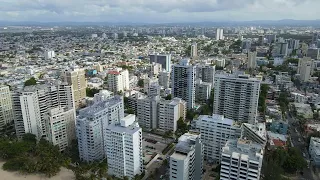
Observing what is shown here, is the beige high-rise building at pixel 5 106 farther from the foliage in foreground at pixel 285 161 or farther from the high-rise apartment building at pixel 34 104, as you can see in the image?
the foliage in foreground at pixel 285 161

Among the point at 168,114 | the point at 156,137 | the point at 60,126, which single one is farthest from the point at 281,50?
the point at 60,126

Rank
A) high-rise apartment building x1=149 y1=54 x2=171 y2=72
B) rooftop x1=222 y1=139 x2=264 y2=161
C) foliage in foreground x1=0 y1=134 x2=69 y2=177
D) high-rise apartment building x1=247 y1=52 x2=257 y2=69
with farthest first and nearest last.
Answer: high-rise apartment building x1=247 y1=52 x2=257 y2=69 → high-rise apartment building x1=149 y1=54 x2=171 y2=72 → foliage in foreground x1=0 y1=134 x2=69 y2=177 → rooftop x1=222 y1=139 x2=264 y2=161

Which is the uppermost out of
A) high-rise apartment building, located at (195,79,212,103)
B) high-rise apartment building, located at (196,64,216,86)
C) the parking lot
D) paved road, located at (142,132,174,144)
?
high-rise apartment building, located at (196,64,216,86)

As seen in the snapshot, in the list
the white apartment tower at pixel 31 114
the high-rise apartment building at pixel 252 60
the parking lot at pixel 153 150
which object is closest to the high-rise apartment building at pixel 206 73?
the high-rise apartment building at pixel 252 60

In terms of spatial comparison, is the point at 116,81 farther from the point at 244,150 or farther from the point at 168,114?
the point at 244,150

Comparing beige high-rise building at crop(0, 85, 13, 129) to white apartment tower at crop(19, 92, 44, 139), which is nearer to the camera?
white apartment tower at crop(19, 92, 44, 139)

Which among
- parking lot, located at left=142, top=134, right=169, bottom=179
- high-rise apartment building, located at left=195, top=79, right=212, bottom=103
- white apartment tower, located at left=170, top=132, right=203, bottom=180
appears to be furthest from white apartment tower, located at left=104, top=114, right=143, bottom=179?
high-rise apartment building, located at left=195, top=79, right=212, bottom=103

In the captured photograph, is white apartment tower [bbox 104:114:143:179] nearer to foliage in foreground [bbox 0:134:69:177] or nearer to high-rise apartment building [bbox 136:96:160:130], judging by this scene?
foliage in foreground [bbox 0:134:69:177]
